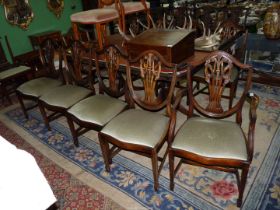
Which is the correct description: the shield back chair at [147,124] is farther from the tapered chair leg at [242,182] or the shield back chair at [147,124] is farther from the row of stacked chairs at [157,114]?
the tapered chair leg at [242,182]

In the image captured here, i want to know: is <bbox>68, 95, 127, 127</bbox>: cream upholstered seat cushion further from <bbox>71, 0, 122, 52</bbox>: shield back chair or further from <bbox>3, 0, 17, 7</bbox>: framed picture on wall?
<bbox>3, 0, 17, 7</bbox>: framed picture on wall

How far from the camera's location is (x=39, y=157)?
2410 mm

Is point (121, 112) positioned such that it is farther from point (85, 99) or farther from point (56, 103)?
point (56, 103)

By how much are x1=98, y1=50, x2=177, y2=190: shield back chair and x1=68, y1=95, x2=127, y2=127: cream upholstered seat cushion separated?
0.33 ft

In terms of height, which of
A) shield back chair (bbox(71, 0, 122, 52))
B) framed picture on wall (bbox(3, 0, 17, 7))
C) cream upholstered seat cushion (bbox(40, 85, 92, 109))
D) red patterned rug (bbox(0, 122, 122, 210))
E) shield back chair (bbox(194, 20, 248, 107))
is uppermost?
framed picture on wall (bbox(3, 0, 17, 7))

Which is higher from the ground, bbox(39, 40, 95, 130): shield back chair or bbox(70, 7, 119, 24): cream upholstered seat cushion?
bbox(70, 7, 119, 24): cream upholstered seat cushion

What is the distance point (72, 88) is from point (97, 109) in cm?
64

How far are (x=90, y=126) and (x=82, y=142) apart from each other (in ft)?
1.86

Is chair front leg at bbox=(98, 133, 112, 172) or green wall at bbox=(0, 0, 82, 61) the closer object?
chair front leg at bbox=(98, 133, 112, 172)

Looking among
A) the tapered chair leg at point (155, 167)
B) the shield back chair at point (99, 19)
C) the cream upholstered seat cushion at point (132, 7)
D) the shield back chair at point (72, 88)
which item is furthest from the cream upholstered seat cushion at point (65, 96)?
the cream upholstered seat cushion at point (132, 7)

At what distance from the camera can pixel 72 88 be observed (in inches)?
102

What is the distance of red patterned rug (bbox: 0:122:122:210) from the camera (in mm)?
1809

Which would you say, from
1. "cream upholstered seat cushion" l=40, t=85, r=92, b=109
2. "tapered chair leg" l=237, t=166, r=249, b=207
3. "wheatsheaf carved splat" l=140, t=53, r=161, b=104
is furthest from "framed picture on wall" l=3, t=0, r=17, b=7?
"tapered chair leg" l=237, t=166, r=249, b=207

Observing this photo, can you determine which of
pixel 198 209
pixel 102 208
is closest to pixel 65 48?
pixel 102 208
